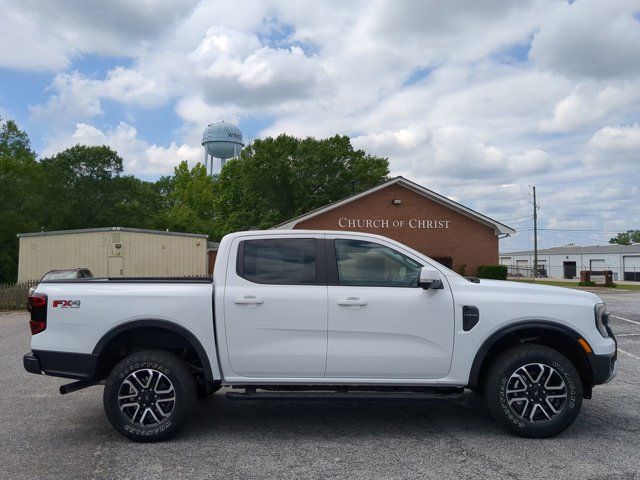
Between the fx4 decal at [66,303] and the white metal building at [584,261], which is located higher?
the white metal building at [584,261]

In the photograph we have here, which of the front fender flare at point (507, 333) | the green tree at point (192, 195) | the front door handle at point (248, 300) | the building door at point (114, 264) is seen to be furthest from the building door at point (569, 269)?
the front door handle at point (248, 300)

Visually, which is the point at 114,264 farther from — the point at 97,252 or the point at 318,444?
the point at 318,444

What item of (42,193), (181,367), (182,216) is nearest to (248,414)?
(181,367)

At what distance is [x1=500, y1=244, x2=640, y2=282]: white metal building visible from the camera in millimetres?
64812

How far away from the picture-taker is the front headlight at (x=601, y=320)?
17.3 feet

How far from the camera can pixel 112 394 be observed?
16.8 ft

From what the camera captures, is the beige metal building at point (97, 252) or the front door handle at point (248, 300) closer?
the front door handle at point (248, 300)

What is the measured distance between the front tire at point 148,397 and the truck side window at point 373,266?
1.70m

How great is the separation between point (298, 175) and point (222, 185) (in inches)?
363

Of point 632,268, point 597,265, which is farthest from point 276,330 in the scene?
point 597,265

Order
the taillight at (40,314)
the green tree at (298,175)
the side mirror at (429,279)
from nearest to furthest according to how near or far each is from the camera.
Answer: the side mirror at (429,279) → the taillight at (40,314) → the green tree at (298,175)

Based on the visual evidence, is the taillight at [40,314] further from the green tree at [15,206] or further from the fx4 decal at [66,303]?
the green tree at [15,206]

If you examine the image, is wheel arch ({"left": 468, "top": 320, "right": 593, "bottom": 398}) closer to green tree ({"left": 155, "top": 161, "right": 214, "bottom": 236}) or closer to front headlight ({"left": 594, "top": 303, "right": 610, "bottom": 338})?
front headlight ({"left": 594, "top": 303, "right": 610, "bottom": 338})

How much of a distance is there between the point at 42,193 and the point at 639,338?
122ft
